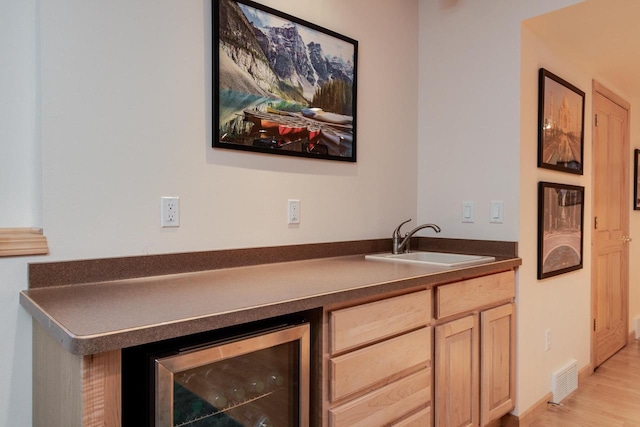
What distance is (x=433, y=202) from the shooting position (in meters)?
2.72

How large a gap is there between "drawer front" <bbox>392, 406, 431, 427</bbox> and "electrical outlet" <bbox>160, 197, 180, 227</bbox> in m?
1.13

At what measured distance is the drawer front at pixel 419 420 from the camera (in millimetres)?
1672

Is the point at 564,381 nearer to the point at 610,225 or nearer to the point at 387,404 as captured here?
the point at 610,225

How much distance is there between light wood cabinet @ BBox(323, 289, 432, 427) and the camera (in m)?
1.42

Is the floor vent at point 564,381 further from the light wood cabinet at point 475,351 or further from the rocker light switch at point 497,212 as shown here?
the rocker light switch at point 497,212

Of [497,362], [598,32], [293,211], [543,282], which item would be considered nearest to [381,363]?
[293,211]

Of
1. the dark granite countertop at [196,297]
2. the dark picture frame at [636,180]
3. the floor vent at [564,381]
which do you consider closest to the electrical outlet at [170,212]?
the dark granite countertop at [196,297]

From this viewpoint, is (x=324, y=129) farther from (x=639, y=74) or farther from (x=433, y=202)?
→ (x=639, y=74)

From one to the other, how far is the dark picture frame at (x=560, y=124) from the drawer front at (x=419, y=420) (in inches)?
61.6

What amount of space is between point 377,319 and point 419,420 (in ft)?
1.75

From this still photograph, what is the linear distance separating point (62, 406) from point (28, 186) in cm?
73

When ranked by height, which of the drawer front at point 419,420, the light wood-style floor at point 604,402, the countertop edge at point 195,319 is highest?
the countertop edge at point 195,319

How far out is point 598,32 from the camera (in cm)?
247

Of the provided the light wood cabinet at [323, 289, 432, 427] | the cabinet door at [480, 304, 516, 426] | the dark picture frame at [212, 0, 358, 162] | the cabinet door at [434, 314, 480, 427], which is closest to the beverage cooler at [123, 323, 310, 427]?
the light wood cabinet at [323, 289, 432, 427]
